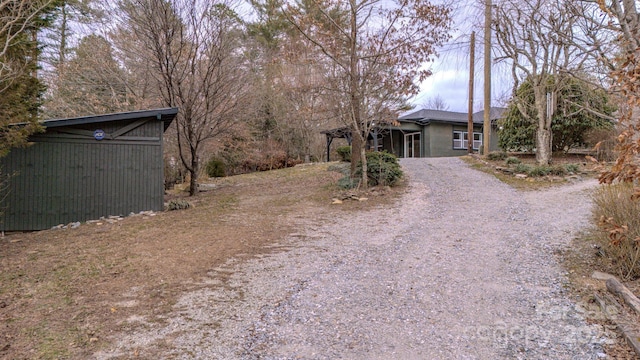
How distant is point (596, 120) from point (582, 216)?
26.8 ft

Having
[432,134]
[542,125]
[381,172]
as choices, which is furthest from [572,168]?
[432,134]

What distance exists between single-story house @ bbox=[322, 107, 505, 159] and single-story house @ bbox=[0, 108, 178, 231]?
10638 millimetres

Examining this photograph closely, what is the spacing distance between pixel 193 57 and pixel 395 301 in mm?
9181

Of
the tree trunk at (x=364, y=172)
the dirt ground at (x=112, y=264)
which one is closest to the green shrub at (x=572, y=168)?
the dirt ground at (x=112, y=264)

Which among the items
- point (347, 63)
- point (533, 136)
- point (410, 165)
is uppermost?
point (347, 63)

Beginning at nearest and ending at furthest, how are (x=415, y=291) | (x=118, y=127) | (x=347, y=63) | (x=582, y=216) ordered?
(x=415, y=291), (x=582, y=216), (x=118, y=127), (x=347, y=63)

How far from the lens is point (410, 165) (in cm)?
1484

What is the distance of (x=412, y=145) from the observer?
2198 cm

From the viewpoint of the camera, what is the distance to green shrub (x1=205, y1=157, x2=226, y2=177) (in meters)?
18.8

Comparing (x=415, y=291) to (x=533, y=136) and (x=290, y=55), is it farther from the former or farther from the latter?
(x=533, y=136)

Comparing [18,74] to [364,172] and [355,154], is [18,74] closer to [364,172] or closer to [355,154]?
[364,172]

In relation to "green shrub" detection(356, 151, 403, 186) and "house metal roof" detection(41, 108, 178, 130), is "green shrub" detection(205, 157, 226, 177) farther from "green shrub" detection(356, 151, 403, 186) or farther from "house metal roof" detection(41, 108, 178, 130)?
"green shrub" detection(356, 151, 403, 186)

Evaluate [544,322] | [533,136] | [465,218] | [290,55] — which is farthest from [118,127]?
[533,136]

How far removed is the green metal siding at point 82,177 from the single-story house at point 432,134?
1067 centimetres
